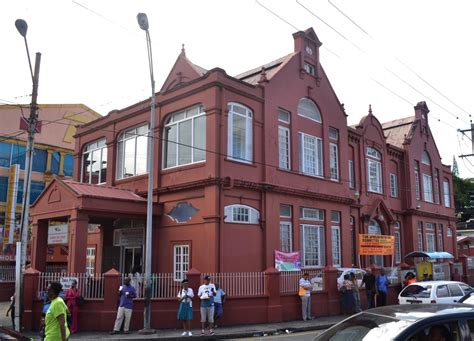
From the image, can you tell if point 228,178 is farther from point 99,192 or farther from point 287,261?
point 99,192

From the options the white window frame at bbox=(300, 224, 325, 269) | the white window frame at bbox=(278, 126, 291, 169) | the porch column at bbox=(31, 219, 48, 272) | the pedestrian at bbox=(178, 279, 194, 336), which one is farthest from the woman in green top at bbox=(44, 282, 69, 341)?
the white window frame at bbox=(300, 224, 325, 269)

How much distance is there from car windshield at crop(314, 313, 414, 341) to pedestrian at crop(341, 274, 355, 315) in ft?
48.7

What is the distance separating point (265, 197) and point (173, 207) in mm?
3807

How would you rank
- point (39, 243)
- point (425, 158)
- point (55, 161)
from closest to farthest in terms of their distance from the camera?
point (39, 243) → point (425, 158) → point (55, 161)

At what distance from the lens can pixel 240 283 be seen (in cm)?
1777

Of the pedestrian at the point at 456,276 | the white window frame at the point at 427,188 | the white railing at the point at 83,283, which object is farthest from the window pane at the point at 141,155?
the white window frame at the point at 427,188

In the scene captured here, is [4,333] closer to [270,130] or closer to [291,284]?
[291,284]

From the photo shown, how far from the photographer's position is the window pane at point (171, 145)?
2127 cm

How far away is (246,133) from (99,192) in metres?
6.32

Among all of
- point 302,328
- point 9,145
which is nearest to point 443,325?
point 302,328

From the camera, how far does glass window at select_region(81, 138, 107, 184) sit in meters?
25.6

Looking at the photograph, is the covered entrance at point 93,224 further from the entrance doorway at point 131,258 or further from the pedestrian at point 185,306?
the pedestrian at point 185,306

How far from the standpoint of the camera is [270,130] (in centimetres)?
2123

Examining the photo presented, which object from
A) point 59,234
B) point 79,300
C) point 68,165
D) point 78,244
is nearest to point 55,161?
point 68,165
